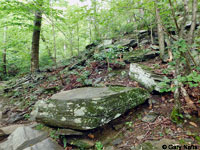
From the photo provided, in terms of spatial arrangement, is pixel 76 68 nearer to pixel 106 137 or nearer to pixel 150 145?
pixel 106 137

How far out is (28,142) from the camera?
2.69 m

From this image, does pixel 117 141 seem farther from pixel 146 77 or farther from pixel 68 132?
pixel 146 77

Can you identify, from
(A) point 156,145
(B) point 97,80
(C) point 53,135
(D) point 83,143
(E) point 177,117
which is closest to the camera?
(A) point 156,145

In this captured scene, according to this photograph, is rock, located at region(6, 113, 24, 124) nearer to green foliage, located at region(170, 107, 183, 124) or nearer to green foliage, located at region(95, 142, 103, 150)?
green foliage, located at region(95, 142, 103, 150)

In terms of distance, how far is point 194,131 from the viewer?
6.91 feet

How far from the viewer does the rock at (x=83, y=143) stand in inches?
97.5

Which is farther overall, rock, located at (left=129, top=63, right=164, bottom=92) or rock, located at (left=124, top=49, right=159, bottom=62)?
rock, located at (left=124, top=49, right=159, bottom=62)

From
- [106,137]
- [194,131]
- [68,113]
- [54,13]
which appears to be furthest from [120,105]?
[54,13]

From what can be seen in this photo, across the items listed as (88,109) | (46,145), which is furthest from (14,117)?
(88,109)

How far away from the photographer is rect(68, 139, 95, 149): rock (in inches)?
97.5

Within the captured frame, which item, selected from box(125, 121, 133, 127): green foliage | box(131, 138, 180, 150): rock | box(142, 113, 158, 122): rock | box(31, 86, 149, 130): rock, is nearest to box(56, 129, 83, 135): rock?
box(31, 86, 149, 130): rock

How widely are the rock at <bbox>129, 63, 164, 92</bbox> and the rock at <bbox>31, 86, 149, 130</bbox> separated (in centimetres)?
51

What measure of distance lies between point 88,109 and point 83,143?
777mm

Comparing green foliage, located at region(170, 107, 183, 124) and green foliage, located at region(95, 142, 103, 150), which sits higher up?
green foliage, located at region(170, 107, 183, 124)
